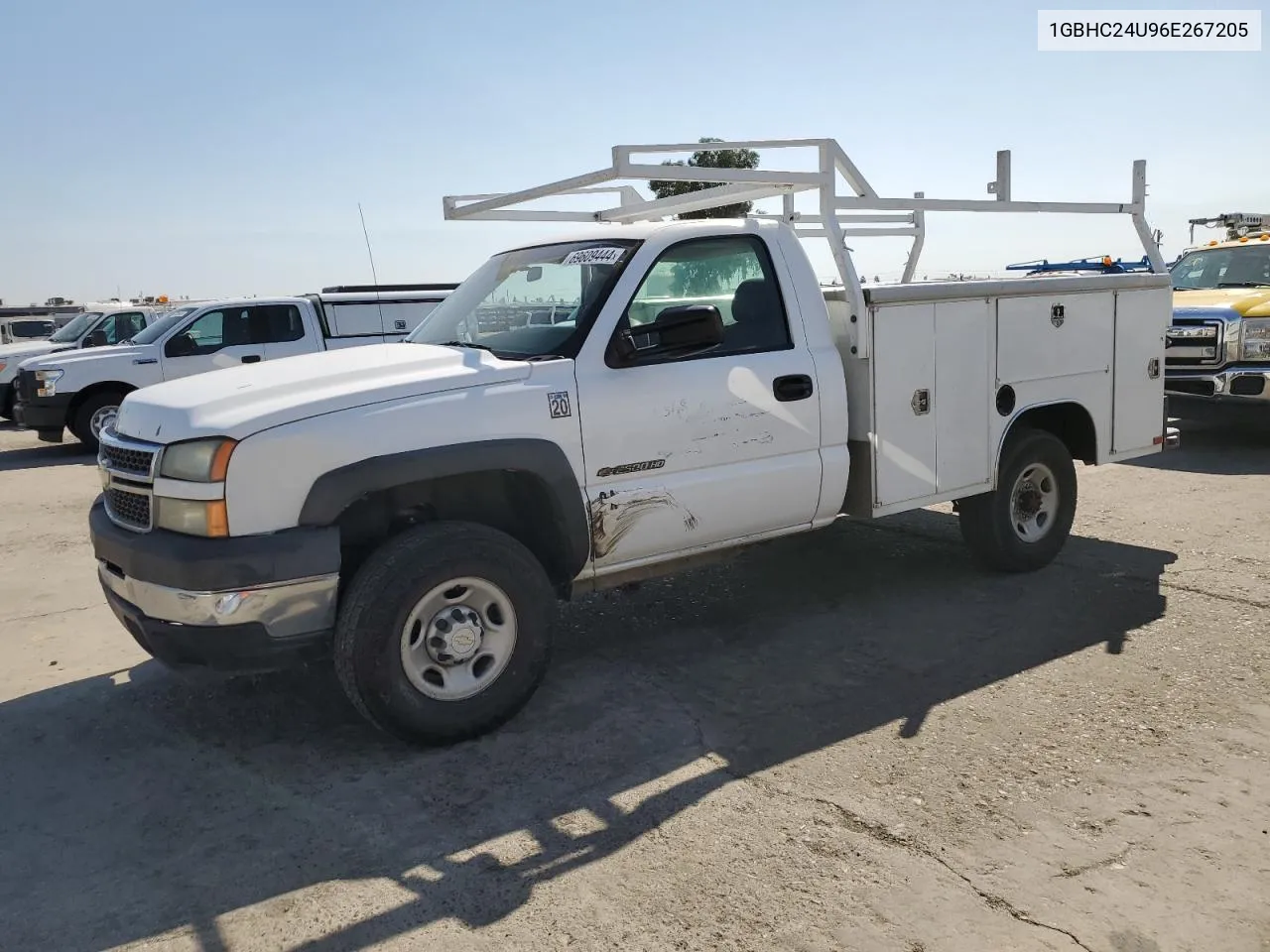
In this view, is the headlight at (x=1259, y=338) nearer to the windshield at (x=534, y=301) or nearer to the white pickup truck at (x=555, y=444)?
the white pickup truck at (x=555, y=444)

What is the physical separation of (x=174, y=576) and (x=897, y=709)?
9.40 feet

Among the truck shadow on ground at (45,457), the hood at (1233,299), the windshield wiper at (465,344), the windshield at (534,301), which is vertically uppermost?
the windshield at (534,301)

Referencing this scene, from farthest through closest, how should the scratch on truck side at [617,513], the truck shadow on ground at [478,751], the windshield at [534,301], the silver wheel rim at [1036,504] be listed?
the silver wheel rim at [1036,504], the windshield at [534,301], the scratch on truck side at [617,513], the truck shadow on ground at [478,751]

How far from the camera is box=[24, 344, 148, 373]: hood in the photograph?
1264 centimetres

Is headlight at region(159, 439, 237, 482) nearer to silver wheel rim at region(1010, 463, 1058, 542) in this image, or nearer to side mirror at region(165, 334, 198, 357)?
silver wheel rim at region(1010, 463, 1058, 542)

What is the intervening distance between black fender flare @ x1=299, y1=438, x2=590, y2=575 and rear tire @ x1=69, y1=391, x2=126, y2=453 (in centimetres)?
1046

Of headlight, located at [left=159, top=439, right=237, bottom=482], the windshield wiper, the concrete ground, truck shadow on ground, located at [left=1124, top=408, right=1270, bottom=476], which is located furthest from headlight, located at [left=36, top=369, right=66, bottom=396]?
truck shadow on ground, located at [left=1124, top=408, right=1270, bottom=476]

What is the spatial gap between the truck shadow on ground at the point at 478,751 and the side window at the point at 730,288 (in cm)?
152

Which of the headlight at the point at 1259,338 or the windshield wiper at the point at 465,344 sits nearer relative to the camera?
the windshield wiper at the point at 465,344

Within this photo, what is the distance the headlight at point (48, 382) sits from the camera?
12.6 meters

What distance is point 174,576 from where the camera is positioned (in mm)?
3660

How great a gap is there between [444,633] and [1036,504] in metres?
3.86

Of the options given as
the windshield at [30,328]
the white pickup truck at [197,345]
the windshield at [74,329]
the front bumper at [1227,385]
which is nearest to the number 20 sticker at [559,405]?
the front bumper at [1227,385]

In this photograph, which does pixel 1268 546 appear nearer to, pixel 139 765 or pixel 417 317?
pixel 139 765
